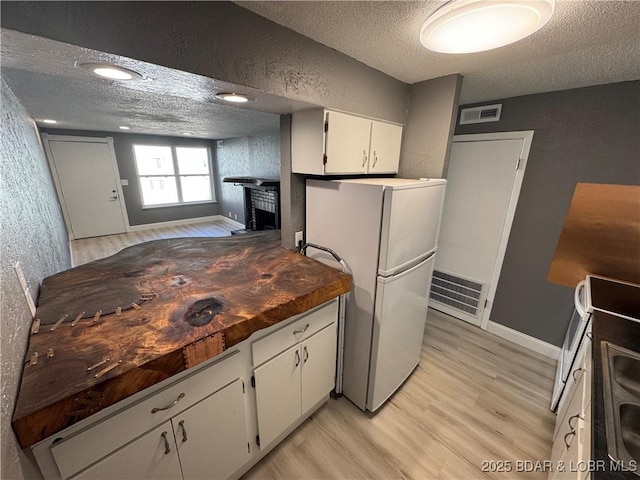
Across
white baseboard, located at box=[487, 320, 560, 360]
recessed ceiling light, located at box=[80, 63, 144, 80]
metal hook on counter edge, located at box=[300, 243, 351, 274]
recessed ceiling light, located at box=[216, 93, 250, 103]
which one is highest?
recessed ceiling light, located at box=[80, 63, 144, 80]

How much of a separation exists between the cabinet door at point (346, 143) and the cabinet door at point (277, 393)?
→ 114cm

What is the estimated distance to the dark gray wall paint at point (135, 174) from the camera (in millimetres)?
5281

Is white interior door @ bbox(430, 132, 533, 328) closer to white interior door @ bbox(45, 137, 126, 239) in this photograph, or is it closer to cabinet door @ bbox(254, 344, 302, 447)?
cabinet door @ bbox(254, 344, 302, 447)

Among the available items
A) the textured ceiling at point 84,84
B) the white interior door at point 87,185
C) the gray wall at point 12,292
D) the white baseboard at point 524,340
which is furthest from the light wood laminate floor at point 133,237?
the white baseboard at point 524,340

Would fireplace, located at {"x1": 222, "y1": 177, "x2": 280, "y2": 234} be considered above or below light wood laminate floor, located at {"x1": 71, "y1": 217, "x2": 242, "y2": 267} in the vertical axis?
above

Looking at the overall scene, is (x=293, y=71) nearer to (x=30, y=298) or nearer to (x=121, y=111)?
(x=30, y=298)

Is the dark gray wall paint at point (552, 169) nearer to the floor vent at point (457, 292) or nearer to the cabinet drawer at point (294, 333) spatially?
the floor vent at point (457, 292)

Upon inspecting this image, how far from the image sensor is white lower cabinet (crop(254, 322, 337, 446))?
132 cm

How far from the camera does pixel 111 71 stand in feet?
3.30

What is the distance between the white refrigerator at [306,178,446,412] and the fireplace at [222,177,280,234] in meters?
2.38

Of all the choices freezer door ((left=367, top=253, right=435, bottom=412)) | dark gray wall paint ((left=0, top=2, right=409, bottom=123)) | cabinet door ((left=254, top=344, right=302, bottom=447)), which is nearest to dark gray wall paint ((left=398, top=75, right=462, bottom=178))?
dark gray wall paint ((left=0, top=2, right=409, bottom=123))

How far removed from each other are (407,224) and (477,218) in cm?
159

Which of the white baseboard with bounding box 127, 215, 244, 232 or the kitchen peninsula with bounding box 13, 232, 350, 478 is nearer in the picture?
the kitchen peninsula with bounding box 13, 232, 350, 478

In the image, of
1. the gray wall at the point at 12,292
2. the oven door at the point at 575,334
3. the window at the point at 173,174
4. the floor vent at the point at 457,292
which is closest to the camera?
the gray wall at the point at 12,292
